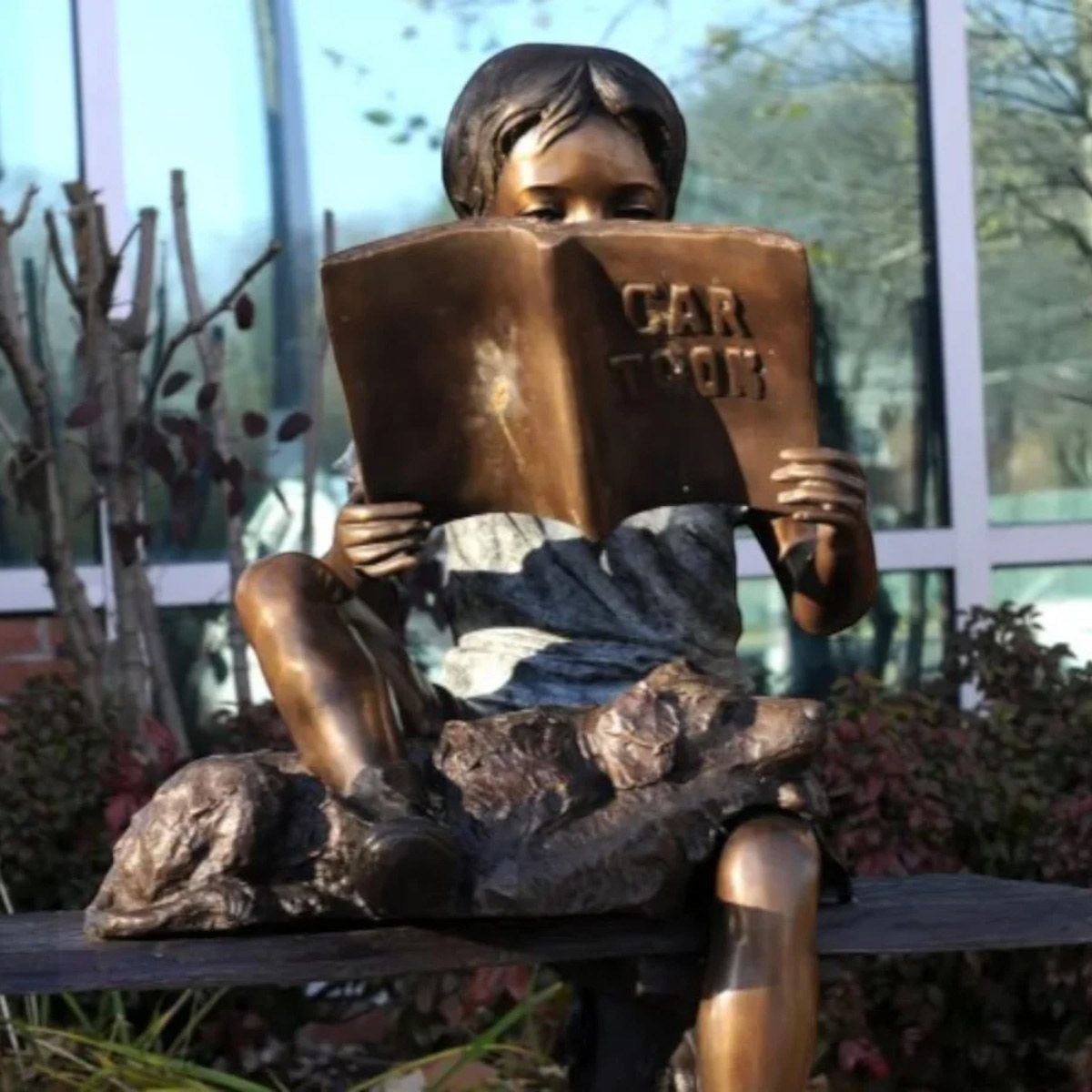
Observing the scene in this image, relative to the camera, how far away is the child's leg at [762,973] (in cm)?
249

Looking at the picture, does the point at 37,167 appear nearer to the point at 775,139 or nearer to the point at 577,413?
the point at 775,139

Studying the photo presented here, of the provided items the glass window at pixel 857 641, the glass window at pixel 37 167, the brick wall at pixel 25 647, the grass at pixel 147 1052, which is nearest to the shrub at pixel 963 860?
the grass at pixel 147 1052

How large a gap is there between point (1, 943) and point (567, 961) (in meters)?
0.61

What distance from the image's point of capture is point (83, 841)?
172 inches

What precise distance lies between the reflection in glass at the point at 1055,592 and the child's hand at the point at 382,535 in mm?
3192

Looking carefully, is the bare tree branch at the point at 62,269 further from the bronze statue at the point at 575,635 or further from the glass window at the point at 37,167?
the bronze statue at the point at 575,635

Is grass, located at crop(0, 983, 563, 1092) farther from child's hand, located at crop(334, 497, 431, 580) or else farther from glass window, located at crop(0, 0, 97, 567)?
glass window, located at crop(0, 0, 97, 567)

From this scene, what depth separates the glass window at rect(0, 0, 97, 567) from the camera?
5348mm

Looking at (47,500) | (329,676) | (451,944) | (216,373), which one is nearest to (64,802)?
(47,500)

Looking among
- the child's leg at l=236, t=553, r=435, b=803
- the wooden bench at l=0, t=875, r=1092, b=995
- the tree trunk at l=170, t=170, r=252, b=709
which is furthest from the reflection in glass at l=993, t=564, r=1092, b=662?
the child's leg at l=236, t=553, r=435, b=803

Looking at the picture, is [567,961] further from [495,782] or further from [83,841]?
[83,841]

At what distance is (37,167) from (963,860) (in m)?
2.50

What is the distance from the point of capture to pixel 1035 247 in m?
5.72

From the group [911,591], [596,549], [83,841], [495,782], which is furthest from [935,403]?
[495,782]
